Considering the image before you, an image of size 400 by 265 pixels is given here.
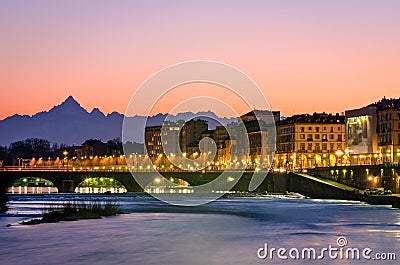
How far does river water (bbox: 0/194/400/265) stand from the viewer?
137ft

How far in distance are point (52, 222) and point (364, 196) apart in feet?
158

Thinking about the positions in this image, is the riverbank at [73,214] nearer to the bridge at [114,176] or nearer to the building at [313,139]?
the bridge at [114,176]

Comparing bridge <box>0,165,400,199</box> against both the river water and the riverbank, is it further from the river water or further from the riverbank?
the riverbank

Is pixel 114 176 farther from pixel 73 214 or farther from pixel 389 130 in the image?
pixel 73 214

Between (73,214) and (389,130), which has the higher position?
(389,130)

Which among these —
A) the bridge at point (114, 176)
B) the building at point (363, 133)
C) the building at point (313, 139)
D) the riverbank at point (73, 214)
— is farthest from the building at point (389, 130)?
the riverbank at point (73, 214)

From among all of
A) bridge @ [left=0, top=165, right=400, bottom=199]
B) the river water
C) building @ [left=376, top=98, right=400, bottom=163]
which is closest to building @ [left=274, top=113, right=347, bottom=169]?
bridge @ [left=0, top=165, right=400, bottom=199]

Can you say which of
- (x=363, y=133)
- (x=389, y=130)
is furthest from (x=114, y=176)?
(x=389, y=130)

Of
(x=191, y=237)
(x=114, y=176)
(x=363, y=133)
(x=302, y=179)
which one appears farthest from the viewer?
(x=114, y=176)

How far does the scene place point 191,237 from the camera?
5325 centimetres

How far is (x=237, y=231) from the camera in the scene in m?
58.1

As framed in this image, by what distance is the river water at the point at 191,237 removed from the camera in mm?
41625

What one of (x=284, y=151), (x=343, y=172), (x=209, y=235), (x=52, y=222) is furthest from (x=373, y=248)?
(x=284, y=151)

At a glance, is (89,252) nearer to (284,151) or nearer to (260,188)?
(260,188)
